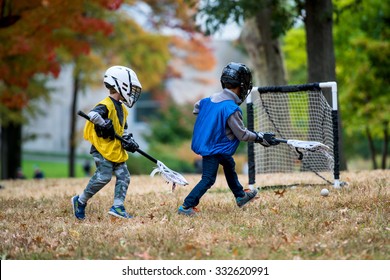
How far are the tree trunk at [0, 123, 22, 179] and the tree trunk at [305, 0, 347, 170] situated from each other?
12.1 meters

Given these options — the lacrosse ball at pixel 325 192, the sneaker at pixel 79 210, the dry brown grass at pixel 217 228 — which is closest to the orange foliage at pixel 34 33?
the dry brown grass at pixel 217 228

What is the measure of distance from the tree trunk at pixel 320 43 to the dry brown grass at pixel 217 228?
17.4ft

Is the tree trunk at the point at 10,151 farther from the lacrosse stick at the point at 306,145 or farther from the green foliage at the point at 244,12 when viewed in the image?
the lacrosse stick at the point at 306,145

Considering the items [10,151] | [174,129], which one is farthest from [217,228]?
[174,129]

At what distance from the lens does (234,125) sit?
7.79 meters

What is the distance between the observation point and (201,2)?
51.8ft

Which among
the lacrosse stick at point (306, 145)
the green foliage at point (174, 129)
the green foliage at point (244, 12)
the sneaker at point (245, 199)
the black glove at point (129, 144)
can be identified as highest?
the green foliage at point (244, 12)

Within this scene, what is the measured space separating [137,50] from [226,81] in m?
16.8

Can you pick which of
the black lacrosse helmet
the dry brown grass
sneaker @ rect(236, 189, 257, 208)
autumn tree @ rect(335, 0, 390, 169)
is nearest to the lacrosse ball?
the dry brown grass

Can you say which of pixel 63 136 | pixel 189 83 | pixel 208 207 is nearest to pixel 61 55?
pixel 208 207

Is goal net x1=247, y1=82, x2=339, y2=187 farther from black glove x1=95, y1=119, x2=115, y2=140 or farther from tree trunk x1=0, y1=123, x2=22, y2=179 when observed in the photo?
tree trunk x1=0, y1=123, x2=22, y2=179

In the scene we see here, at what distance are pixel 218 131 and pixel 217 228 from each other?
1293 millimetres

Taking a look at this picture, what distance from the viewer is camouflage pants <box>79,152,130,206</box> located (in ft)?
25.9

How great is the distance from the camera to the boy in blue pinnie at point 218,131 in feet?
25.7
